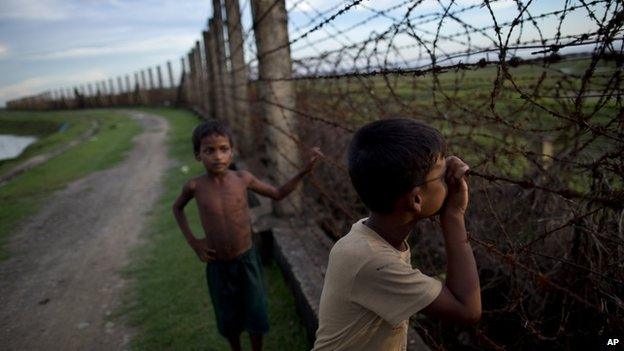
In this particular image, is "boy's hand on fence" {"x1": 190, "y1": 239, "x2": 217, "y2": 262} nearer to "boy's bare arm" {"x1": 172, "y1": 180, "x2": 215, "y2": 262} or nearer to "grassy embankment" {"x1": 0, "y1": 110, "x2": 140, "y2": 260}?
"boy's bare arm" {"x1": 172, "y1": 180, "x2": 215, "y2": 262}

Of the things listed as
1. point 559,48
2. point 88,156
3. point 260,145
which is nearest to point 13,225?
point 260,145

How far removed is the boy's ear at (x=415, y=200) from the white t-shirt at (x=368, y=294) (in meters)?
0.13

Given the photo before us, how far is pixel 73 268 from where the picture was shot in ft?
13.6

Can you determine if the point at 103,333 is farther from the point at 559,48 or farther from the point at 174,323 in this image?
the point at 559,48

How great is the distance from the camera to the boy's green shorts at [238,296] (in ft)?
8.20

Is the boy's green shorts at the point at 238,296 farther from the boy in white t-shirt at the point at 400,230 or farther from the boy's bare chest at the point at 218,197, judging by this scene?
the boy in white t-shirt at the point at 400,230

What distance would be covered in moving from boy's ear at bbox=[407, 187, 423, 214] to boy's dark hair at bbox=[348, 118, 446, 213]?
0.05ft

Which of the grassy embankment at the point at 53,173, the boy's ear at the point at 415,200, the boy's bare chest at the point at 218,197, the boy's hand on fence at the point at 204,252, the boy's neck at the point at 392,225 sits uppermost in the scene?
the boy's ear at the point at 415,200

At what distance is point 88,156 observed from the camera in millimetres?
10539

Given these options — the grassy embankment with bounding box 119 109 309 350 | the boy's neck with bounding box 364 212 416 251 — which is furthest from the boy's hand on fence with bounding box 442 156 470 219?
the grassy embankment with bounding box 119 109 309 350

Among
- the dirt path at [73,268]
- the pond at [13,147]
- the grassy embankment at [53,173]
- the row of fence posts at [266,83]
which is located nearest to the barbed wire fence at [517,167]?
the row of fence posts at [266,83]

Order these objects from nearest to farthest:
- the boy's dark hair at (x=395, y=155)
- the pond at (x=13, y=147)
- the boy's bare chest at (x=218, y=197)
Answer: the boy's dark hair at (x=395, y=155), the boy's bare chest at (x=218, y=197), the pond at (x=13, y=147)

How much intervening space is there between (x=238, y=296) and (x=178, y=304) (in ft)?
3.25

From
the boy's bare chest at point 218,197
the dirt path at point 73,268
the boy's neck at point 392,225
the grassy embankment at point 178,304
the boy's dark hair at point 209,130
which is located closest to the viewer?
the boy's neck at point 392,225
